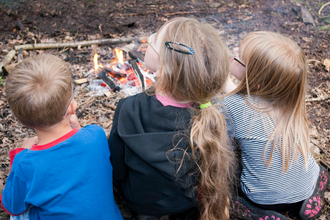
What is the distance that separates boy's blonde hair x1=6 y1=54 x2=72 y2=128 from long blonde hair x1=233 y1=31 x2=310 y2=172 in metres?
1.76

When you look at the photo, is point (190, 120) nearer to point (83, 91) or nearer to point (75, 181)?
point (75, 181)

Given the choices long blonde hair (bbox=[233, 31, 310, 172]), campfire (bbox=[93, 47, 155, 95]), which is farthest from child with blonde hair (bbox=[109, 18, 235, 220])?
campfire (bbox=[93, 47, 155, 95])

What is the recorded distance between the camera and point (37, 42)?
544 cm

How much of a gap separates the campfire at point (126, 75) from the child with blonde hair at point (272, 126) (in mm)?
2112

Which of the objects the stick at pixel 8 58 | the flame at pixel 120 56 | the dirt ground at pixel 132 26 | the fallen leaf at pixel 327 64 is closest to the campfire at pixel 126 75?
the flame at pixel 120 56

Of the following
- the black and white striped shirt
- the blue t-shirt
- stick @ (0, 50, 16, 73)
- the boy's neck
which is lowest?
the black and white striped shirt

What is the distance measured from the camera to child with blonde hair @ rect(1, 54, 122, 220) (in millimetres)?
1702

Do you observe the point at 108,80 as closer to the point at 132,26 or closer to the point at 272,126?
the point at 132,26

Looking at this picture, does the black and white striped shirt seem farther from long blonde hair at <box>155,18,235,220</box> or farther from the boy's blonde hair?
the boy's blonde hair

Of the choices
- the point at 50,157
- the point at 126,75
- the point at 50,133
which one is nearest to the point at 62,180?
the point at 50,157

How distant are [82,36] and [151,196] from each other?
15.9 ft

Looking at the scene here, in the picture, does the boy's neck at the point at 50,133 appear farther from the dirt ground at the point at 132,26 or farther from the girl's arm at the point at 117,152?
the dirt ground at the point at 132,26

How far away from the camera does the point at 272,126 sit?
228 centimetres

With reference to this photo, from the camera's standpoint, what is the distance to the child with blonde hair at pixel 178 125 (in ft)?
6.20
